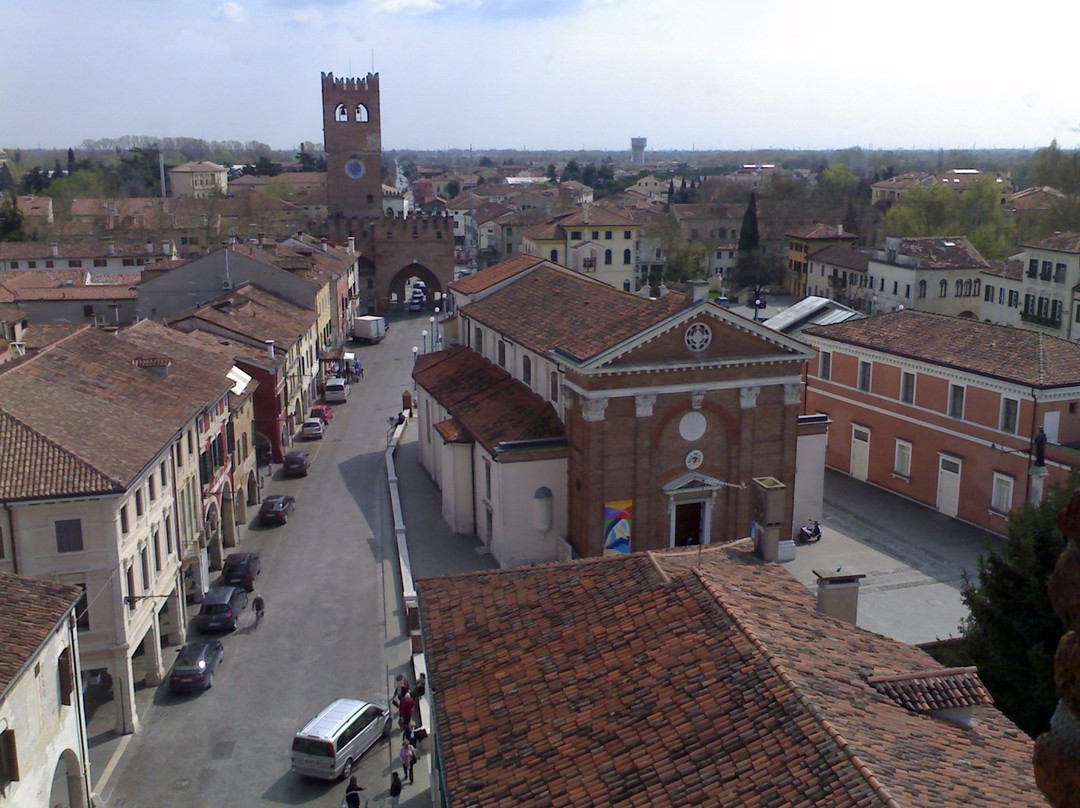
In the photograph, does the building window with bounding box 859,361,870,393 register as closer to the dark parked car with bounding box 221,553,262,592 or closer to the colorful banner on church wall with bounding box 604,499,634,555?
the colorful banner on church wall with bounding box 604,499,634,555

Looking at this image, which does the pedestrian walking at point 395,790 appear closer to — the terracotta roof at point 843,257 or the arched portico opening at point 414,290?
the terracotta roof at point 843,257

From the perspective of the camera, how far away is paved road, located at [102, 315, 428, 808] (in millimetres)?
22188

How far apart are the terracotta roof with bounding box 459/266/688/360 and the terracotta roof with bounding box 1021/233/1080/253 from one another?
3190cm

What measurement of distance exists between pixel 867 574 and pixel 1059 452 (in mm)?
7087

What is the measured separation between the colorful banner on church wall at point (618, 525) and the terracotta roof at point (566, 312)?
462cm

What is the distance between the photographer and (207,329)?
4428cm

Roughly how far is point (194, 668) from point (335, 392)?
3170cm

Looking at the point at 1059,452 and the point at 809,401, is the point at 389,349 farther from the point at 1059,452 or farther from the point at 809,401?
the point at 1059,452

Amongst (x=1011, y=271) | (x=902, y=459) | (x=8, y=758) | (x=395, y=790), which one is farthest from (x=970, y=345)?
(x=1011, y=271)

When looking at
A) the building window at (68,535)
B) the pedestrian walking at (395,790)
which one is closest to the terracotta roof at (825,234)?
the building window at (68,535)

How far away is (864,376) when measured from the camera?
39.8m

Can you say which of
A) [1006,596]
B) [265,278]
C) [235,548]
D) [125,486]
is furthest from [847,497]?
[265,278]

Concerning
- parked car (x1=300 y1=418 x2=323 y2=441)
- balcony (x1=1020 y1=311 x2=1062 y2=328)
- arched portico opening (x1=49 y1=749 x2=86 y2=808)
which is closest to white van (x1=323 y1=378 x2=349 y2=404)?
parked car (x1=300 y1=418 x2=323 y2=441)

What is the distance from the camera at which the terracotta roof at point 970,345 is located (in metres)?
33.4
